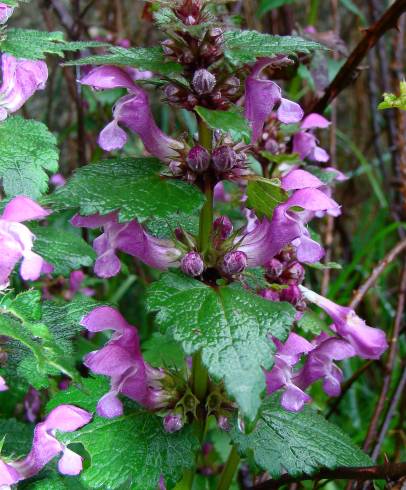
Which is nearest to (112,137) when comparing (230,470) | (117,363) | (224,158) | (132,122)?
(132,122)

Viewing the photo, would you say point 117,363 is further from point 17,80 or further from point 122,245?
point 17,80

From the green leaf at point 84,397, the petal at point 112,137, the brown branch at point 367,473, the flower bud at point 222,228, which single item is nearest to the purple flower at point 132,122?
the petal at point 112,137

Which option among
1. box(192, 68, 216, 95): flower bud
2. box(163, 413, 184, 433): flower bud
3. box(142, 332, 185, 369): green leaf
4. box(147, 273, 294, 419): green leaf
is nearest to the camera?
box(147, 273, 294, 419): green leaf

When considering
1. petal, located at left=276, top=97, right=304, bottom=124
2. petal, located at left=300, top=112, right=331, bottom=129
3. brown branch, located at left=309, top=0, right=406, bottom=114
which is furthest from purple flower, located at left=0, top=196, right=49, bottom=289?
brown branch, located at left=309, top=0, right=406, bottom=114

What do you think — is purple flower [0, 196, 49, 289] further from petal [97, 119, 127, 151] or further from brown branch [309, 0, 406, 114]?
brown branch [309, 0, 406, 114]

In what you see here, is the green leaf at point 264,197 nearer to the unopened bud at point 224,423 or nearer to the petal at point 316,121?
the unopened bud at point 224,423

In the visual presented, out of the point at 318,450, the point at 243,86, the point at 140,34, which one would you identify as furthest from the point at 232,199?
the point at 140,34
